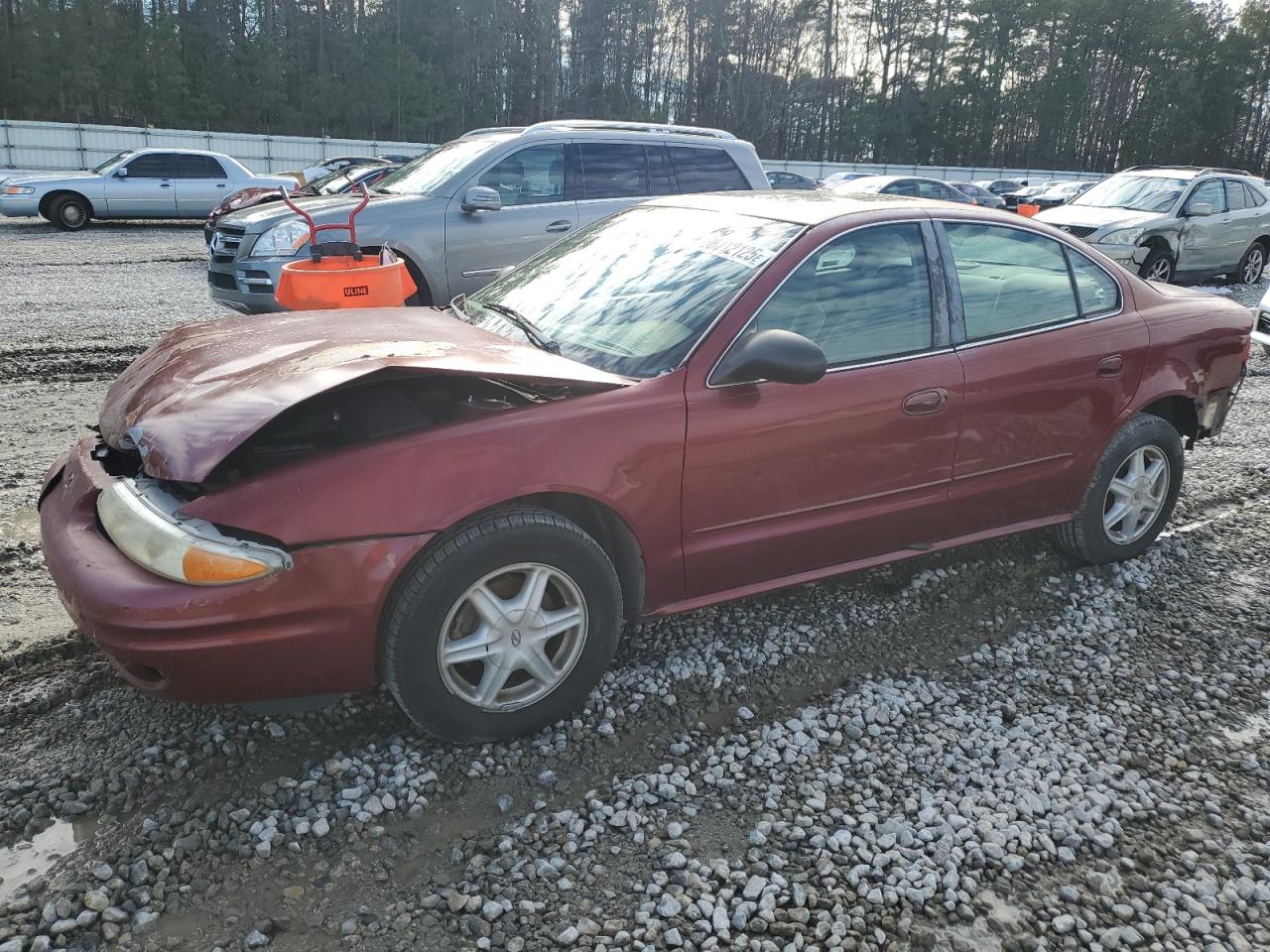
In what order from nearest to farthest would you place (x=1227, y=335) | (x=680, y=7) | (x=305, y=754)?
1. (x=305, y=754)
2. (x=1227, y=335)
3. (x=680, y=7)

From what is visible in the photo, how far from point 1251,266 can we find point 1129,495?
12313mm

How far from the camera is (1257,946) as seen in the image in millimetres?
2396

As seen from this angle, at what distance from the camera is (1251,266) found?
46.3 feet

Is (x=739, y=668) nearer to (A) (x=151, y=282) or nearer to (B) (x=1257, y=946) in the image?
(B) (x=1257, y=946)

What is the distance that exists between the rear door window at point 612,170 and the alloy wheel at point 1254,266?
1027 cm

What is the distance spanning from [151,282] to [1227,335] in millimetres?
11661

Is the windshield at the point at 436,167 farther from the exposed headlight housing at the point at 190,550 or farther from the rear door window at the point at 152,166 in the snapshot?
the rear door window at the point at 152,166

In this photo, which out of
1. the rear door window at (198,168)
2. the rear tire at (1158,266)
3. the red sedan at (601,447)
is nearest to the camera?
the red sedan at (601,447)

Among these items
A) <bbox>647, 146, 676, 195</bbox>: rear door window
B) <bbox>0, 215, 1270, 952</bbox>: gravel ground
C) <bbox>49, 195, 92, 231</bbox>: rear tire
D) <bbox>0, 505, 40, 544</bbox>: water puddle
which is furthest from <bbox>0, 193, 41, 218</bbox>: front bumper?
<bbox>0, 215, 1270, 952</bbox>: gravel ground

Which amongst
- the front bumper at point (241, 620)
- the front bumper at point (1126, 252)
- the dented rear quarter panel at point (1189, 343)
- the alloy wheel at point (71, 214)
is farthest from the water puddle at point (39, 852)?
the alloy wheel at point (71, 214)

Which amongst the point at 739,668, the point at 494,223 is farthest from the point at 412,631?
the point at 494,223

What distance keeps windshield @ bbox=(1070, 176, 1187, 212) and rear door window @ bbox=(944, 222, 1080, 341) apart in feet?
33.5

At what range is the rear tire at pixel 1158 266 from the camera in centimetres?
1236

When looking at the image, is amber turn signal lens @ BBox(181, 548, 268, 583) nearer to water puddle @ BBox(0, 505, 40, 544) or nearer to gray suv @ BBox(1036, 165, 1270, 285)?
water puddle @ BBox(0, 505, 40, 544)
